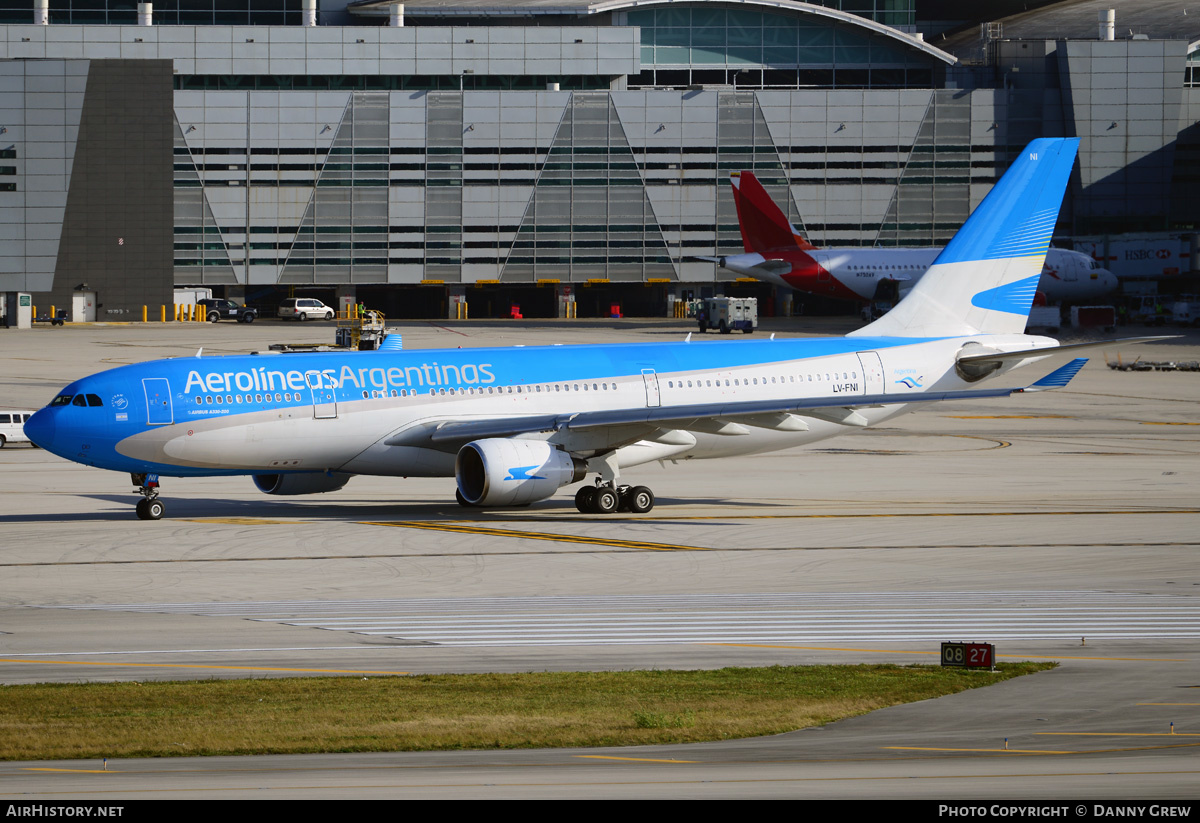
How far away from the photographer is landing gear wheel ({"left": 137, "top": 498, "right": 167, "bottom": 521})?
124ft

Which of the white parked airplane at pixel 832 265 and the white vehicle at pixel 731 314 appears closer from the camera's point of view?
the white vehicle at pixel 731 314

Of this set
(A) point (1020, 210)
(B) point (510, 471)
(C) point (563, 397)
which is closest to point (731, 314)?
(A) point (1020, 210)

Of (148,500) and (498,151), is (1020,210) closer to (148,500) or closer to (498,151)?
(148,500)

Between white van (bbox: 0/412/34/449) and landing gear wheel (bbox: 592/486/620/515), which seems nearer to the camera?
landing gear wheel (bbox: 592/486/620/515)

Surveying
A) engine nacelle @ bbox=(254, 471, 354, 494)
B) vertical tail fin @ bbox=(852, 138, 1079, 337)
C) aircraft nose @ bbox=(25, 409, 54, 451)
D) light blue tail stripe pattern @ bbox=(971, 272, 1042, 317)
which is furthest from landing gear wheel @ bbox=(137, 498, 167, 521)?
light blue tail stripe pattern @ bbox=(971, 272, 1042, 317)

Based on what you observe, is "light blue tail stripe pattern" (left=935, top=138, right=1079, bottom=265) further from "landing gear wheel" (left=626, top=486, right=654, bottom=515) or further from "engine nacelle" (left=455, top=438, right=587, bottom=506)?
"engine nacelle" (left=455, top=438, right=587, bottom=506)

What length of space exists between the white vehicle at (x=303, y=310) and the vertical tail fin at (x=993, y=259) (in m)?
105

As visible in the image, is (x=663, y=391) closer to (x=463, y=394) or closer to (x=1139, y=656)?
(x=463, y=394)

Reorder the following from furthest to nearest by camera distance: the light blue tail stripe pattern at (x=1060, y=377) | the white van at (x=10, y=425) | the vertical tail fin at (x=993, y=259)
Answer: the white van at (x=10, y=425)
the vertical tail fin at (x=993, y=259)
the light blue tail stripe pattern at (x=1060, y=377)

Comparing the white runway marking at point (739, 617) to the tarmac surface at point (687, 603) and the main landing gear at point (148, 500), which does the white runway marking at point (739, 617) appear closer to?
the tarmac surface at point (687, 603)

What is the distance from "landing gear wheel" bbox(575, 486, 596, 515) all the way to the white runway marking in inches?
479

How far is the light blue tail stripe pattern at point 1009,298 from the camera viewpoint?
150 ft

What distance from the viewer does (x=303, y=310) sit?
144500 millimetres

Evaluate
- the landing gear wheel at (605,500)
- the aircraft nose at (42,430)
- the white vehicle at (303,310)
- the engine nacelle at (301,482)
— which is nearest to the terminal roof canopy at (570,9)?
the white vehicle at (303,310)
